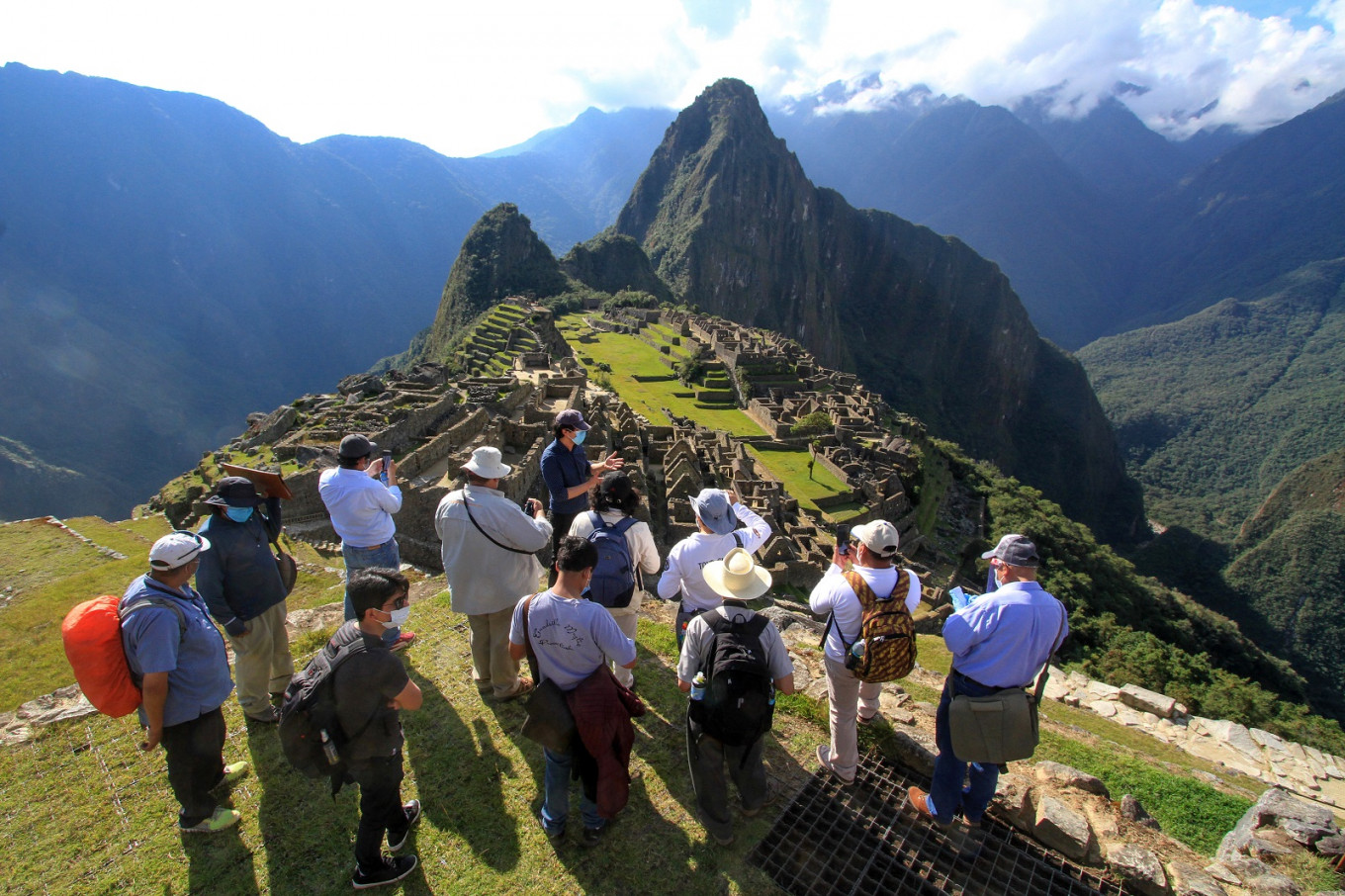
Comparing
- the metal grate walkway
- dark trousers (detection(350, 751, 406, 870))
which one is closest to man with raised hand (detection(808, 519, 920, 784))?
the metal grate walkway

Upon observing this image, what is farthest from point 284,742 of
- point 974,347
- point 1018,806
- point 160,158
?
point 160,158

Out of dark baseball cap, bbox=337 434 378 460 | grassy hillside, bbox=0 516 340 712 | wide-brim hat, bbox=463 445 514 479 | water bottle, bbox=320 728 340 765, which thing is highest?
wide-brim hat, bbox=463 445 514 479

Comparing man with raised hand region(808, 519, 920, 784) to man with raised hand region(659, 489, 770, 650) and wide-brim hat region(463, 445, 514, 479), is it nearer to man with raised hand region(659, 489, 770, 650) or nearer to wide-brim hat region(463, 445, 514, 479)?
man with raised hand region(659, 489, 770, 650)

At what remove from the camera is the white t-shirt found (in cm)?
424

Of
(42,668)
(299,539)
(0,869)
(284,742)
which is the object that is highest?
(284,742)

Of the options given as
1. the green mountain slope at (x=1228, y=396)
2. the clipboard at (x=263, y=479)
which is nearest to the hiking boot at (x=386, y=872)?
the clipboard at (x=263, y=479)

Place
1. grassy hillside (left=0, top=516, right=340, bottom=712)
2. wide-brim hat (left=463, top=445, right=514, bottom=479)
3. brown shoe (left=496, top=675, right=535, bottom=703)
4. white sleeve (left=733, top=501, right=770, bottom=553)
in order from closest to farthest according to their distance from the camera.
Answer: wide-brim hat (left=463, top=445, right=514, bottom=479) < white sleeve (left=733, top=501, right=770, bottom=553) < brown shoe (left=496, top=675, right=535, bottom=703) < grassy hillside (left=0, top=516, right=340, bottom=712)

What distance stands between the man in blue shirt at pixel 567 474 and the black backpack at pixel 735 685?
87.9 inches

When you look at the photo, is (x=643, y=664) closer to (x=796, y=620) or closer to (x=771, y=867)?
(x=771, y=867)

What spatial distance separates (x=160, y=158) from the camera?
16538 centimetres

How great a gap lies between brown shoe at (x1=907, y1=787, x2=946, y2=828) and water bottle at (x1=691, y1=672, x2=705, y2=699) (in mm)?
1951

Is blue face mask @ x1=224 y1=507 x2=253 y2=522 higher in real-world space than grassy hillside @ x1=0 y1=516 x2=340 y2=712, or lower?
higher

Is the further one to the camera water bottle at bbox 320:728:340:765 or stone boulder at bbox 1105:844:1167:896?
stone boulder at bbox 1105:844:1167:896

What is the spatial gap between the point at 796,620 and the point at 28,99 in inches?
9020
